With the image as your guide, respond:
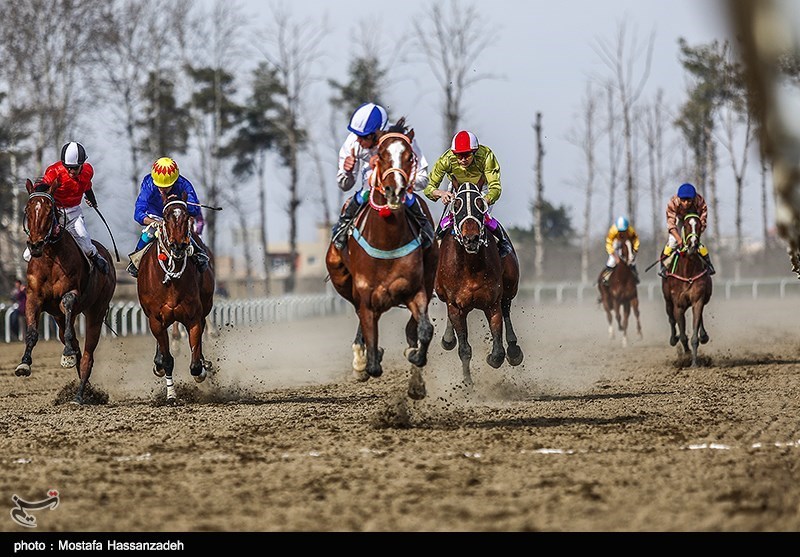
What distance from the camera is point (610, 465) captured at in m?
8.34

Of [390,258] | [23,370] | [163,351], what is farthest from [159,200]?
[390,258]

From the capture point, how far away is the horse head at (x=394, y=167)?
1071 cm

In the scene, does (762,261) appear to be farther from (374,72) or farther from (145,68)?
(145,68)

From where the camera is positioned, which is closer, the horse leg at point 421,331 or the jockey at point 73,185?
the horse leg at point 421,331

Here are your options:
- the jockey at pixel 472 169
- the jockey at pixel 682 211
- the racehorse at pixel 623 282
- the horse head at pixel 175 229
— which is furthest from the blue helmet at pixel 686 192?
the racehorse at pixel 623 282

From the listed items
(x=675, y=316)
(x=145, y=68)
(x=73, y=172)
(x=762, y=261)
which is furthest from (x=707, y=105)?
(x=73, y=172)

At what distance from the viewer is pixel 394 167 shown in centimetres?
1076

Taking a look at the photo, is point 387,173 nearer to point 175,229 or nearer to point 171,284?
point 175,229

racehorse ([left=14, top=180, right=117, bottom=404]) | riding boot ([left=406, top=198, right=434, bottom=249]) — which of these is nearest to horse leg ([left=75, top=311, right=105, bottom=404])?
racehorse ([left=14, top=180, right=117, bottom=404])

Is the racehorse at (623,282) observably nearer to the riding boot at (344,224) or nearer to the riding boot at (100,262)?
the riding boot at (100,262)

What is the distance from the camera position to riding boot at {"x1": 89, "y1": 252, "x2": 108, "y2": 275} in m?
15.5

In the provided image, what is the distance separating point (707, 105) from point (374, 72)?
48.8 ft

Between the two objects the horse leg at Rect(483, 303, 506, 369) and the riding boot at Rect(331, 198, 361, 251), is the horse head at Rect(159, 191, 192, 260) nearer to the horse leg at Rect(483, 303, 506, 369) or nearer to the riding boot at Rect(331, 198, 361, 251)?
the riding boot at Rect(331, 198, 361, 251)
